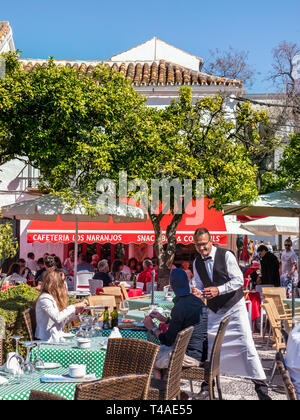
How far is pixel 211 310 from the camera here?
7234 millimetres

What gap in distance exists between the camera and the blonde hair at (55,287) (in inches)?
281

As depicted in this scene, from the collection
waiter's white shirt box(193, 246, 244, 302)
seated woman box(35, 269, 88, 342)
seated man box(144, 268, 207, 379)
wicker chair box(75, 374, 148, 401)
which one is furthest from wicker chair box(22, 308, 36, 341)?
wicker chair box(75, 374, 148, 401)

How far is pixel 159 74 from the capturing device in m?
25.2

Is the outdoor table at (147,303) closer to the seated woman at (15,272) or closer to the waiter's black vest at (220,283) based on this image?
the waiter's black vest at (220,283)

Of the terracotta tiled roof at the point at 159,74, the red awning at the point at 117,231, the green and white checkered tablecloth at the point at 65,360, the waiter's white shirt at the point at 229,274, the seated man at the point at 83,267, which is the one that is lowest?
the green and white checkered tablecloth at the point at 65,360

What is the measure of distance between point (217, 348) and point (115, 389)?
2.98 m

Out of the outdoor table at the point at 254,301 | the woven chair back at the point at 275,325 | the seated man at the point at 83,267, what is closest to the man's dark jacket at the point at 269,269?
the outdoor table at the point at 254,301

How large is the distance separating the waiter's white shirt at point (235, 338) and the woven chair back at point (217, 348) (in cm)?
41

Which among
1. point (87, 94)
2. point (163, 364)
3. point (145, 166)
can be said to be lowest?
point (163, 364)

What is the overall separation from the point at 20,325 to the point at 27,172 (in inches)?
643

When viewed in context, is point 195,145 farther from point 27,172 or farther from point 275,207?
point 27,172

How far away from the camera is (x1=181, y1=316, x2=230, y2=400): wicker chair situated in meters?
6.47

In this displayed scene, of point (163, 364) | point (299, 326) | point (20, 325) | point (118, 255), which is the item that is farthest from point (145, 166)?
point (118, 255)
